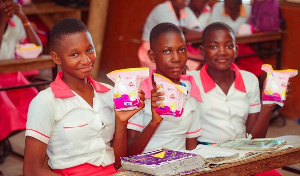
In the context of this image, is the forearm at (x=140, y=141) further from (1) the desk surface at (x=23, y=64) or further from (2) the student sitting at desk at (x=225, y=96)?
(1) the desk surface at (x=23, y=64)

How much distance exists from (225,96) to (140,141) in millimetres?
711

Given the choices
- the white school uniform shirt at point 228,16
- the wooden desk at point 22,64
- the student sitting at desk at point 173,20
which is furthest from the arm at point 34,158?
the white school uniform shirt at point 228,16

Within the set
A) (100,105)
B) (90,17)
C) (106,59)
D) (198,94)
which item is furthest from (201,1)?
(100,105)

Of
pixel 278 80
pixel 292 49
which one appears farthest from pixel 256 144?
pixel 292 49

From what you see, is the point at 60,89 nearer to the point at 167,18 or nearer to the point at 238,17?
the point at 167,18

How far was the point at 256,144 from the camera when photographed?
2525mm

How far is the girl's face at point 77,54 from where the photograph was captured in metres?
2.42

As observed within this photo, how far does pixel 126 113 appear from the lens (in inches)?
93.5

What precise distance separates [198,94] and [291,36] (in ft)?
9.64

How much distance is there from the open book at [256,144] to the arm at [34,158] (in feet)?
2.75

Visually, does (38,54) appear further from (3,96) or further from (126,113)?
(126,113)

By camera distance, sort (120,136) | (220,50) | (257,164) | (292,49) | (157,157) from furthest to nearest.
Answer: (292,49), (220,50), (120,136), (257,164), (157,157)

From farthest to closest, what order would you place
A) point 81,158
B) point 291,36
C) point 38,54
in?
point 291,36 → point 38,54 → point 81,158

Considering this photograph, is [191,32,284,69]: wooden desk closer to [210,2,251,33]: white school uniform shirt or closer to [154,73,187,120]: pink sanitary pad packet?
[210,2,251,33]: white school uniform shirt
